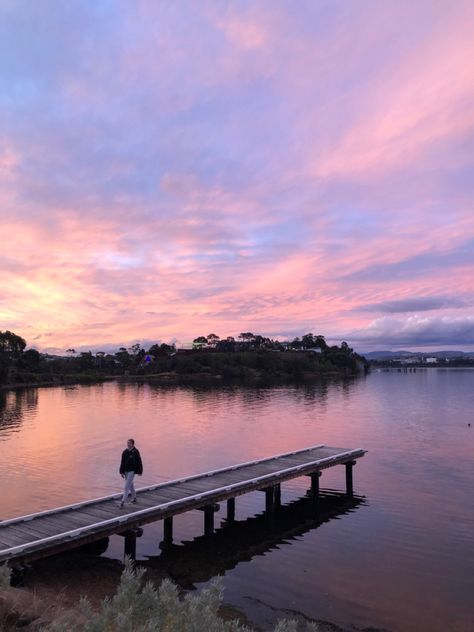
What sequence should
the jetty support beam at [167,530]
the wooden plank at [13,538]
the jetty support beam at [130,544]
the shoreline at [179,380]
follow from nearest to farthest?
the wooden plank at [13,538]
the jetty support beam at [130,544]
the jetty support beam at [167,530]
the shoreline at [179,380]

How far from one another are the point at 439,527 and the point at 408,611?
794cm

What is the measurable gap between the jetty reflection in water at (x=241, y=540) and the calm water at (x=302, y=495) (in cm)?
9

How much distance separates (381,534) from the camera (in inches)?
835

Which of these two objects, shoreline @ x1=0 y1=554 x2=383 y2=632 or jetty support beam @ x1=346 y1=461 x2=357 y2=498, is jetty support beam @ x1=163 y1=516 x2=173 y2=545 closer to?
shoreline @ x1=0 y1=554 x2=383 y2=632

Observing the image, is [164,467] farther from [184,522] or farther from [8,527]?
[8,527]

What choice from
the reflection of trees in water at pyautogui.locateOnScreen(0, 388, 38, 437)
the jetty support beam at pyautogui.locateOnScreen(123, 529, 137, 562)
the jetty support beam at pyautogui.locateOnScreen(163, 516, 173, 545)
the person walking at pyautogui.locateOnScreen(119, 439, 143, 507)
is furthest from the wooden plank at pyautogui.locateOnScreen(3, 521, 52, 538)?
the reflection of trees in water at pyautogui.locateOnScreen(0, 388, 38, 437)

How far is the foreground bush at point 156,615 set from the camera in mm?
5801

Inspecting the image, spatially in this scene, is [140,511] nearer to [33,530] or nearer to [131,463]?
[131,463]

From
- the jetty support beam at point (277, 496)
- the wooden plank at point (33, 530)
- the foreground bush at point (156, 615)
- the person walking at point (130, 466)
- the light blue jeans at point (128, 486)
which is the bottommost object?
the jetty support beam at point (277, 496)

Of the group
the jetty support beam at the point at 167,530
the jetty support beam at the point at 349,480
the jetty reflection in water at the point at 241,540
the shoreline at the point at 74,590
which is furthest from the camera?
the jetty support beam at the point at 349,480

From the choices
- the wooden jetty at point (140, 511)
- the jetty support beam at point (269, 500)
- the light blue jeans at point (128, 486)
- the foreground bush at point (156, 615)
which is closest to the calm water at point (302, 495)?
the jetty support beam at point (269, 500)

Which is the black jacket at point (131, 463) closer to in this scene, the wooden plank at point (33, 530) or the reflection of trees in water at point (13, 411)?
the wooden plank at point (33, 530)

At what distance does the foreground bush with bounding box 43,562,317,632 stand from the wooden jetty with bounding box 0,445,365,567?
7.73 m

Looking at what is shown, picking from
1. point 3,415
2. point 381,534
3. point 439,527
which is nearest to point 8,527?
point 381,534
